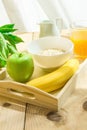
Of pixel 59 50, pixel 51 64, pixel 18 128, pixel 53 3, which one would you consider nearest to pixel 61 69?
pixel 51 64

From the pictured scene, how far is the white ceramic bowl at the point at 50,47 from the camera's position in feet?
3.03

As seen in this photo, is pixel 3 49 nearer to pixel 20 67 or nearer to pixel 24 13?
pixel 20 67

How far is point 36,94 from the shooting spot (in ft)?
2.52

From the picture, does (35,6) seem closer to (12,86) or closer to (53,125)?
(12,86)

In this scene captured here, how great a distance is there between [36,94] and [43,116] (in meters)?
0.07

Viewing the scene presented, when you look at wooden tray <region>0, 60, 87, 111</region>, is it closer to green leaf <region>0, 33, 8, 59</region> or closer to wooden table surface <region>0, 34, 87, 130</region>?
wooden table surface <region>0, 34, 87, 130</region>

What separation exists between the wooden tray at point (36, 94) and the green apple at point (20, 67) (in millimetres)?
55

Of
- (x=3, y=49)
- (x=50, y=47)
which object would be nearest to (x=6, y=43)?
(x=3, y=49)

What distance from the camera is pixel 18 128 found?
0.70 m

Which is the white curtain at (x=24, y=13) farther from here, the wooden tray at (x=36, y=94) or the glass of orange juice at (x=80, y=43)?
the wooden tray at (x=36, y=94)

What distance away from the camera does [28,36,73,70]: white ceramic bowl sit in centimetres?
92

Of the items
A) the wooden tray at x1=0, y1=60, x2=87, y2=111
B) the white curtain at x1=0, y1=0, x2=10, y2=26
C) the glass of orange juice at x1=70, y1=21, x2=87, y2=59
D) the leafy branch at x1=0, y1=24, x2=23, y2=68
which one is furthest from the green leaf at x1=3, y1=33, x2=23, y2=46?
the white curtain at x1=0, y1=0, x2=10, y2=26

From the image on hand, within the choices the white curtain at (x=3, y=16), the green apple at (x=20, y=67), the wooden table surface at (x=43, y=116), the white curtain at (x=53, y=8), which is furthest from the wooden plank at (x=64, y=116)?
the white curtain at (x=3, y=16)

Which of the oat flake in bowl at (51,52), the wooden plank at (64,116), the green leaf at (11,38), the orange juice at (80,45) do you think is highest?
the green leaf at (11,38)
